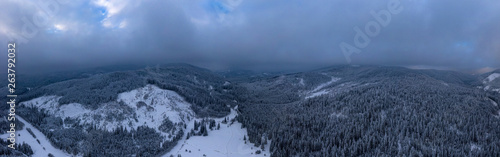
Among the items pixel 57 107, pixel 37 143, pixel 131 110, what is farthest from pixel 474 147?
pixel 57 107

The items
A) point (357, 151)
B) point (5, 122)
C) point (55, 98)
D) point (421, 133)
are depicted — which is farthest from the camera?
point (55, 98)

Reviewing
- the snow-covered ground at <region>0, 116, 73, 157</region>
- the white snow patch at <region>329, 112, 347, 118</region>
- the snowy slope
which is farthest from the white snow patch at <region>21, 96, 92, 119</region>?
the white snow patch at <region>329, 112, 347, 118</region>

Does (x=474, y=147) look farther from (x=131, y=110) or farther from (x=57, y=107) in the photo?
(x=57, y=107)

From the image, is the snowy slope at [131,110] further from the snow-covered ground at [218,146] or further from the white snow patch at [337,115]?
the white snow patch at [337,115]

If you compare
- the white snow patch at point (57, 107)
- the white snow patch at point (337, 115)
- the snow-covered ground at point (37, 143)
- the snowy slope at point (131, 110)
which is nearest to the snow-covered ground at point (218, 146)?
the snowy slope at point (131, 110)

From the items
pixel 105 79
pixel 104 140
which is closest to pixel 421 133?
pixel 104 140

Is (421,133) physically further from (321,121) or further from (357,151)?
(321,121)
